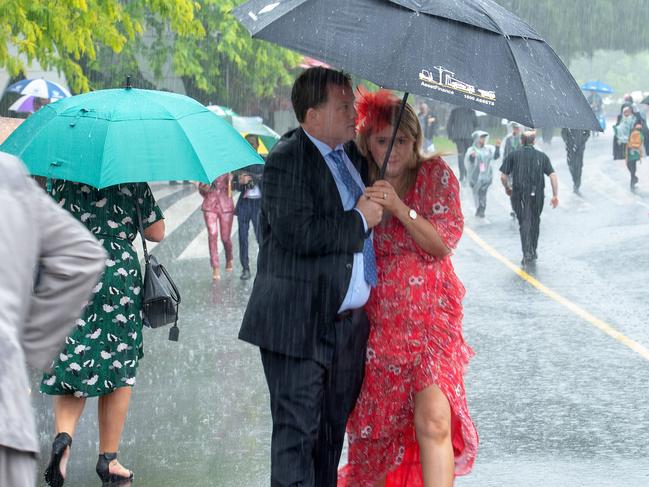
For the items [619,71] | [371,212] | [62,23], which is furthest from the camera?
[619,71]

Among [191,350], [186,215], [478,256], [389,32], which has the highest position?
[389,32]

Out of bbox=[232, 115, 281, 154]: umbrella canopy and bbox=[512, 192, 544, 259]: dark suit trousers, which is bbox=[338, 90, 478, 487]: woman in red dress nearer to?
bbox=[232, 115, 281, 154]: umbrella canopy

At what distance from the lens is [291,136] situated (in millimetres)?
4574

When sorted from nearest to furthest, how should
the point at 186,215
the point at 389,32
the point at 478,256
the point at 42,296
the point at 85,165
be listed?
the point at 42,296, the point at 389,32, the point at 85,165, the point at 478,256, the point at 186,215

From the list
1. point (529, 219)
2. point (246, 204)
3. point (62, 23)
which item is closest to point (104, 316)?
point (62, 23)

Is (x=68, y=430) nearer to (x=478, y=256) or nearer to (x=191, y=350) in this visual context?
(x=191, y=350)

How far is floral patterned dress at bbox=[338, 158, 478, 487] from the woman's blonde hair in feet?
0.17

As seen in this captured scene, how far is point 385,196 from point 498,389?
3829 millimetres

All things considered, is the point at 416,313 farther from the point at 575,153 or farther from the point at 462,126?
the point at 462,126

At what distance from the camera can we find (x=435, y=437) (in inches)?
184

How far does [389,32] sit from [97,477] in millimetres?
2953

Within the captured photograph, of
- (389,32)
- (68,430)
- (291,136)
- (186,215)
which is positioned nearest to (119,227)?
(68,430)

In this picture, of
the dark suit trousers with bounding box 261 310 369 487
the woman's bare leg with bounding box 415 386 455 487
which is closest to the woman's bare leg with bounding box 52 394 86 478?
the dark suit trousers with bounding box 261 310 369 487

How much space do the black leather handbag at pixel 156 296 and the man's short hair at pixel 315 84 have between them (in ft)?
4.93
